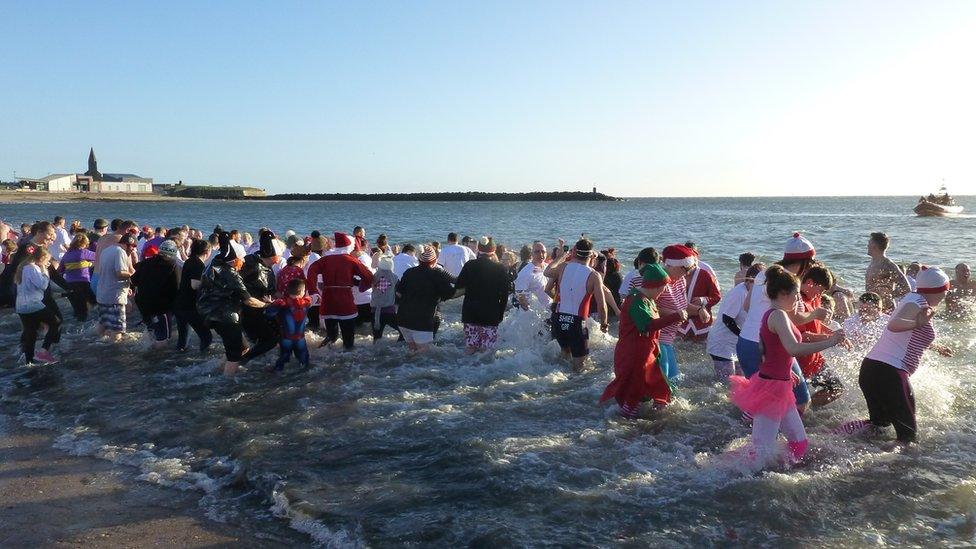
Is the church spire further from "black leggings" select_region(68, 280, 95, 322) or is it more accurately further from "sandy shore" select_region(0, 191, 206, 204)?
"black leggings" select_region(68, 280, 95, 322)

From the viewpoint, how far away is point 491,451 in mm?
5953

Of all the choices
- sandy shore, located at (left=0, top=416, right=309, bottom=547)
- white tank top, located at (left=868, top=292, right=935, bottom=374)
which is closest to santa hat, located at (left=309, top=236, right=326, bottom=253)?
sandy shore, located at (left=0, top=416, right=309, bottom=547)

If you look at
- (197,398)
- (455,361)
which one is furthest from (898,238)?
(197,398)

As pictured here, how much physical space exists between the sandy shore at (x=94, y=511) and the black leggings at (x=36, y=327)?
3210mm

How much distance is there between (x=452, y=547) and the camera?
439 cm

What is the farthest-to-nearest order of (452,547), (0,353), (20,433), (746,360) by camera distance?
A: (0,353) < (20,433) < (746,360) < (452,547)

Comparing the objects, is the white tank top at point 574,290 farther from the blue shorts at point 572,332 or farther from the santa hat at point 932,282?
Answer: the santa hat at point 932,282

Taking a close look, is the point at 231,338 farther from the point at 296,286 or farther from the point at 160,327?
the point at 160,327

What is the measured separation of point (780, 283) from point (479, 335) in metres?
4.72

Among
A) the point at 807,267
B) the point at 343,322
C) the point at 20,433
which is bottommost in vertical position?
the point at 20,433

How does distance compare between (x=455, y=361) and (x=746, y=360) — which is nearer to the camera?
(x=746, y=360)

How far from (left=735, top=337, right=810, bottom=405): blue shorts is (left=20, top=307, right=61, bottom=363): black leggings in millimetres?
8191

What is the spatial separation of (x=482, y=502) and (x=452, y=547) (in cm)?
66

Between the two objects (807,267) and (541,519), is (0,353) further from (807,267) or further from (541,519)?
(807,267)
